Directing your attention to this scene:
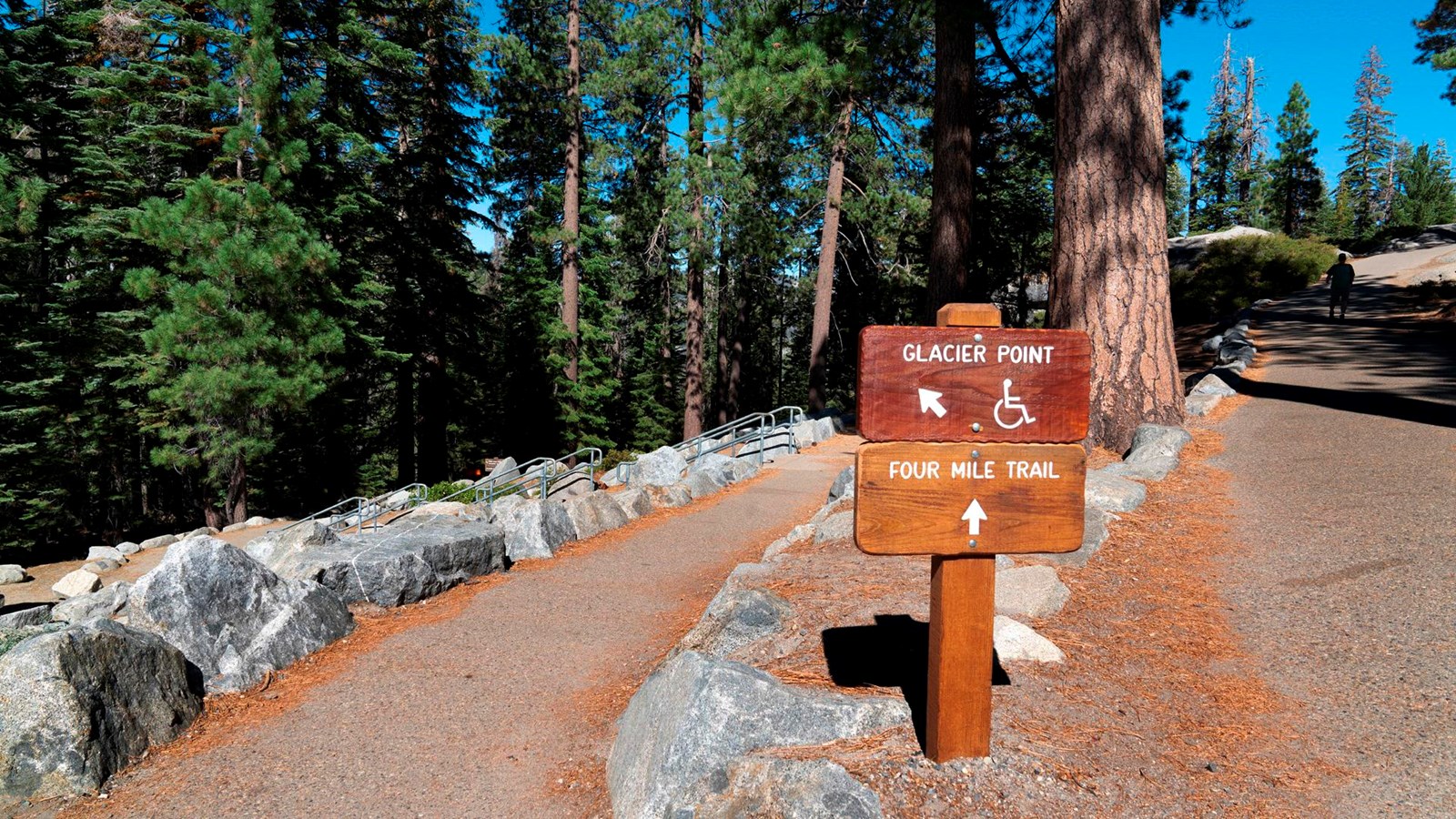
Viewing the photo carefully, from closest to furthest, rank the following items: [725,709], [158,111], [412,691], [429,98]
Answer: [725,709] < [412,691] < [158,111] < [429,98]

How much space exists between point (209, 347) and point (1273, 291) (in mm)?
30537

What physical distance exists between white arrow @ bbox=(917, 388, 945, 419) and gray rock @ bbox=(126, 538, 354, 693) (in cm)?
515

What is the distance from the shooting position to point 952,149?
1148cm

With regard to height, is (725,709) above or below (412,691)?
above

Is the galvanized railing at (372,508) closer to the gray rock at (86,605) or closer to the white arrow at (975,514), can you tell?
the gray rock at (86,605)

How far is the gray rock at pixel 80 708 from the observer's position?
4.06 meters

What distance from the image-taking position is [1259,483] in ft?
22.7

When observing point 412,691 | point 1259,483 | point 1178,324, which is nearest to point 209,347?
point 412,691

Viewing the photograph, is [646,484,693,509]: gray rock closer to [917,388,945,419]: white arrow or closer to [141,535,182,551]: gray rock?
[917,388,945,419]: white arrow

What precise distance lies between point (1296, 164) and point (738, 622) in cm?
6767

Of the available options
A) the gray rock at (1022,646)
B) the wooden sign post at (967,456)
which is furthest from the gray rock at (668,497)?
the wooden sign post at (967,456)

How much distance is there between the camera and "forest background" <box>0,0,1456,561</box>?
13820 millimetres

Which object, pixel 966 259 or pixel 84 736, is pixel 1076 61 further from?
pixel 84 736

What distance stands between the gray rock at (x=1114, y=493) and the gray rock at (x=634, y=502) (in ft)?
19.0
